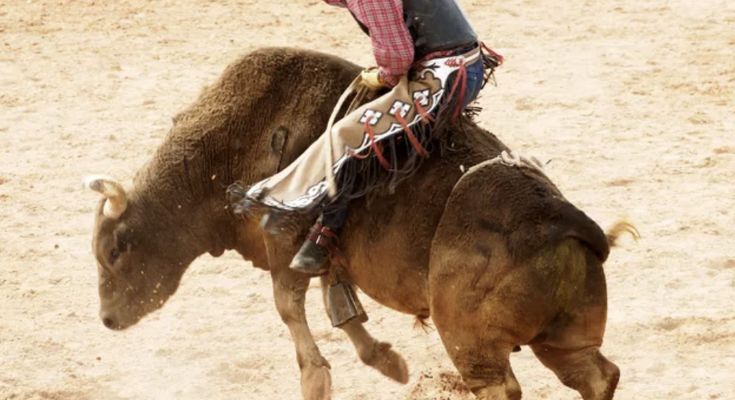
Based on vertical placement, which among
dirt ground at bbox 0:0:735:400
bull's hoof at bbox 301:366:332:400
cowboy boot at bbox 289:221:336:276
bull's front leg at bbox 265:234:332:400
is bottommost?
dirt ground at bbox 0:0:735:400

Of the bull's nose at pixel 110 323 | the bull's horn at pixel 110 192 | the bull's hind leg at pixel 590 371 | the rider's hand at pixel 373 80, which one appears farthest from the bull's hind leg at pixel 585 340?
the bull's nose at pixel 110 323

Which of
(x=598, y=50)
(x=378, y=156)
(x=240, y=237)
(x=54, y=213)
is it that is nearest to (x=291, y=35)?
(x=598, y=50)

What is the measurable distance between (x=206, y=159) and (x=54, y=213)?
338 centimetres

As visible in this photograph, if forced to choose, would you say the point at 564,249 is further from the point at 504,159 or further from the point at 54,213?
the point at 54,213

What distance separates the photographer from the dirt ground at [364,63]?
6.95m

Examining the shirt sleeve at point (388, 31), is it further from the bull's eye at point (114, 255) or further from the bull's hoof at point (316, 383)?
the bull's eye at point (114, 255)

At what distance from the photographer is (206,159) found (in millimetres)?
6176

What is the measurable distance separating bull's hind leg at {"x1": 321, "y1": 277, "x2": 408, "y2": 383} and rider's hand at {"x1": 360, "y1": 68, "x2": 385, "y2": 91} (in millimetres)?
1506

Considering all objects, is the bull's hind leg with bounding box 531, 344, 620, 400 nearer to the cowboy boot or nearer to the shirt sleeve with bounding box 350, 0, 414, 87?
the cowboy boot

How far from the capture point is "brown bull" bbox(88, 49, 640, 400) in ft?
17.0

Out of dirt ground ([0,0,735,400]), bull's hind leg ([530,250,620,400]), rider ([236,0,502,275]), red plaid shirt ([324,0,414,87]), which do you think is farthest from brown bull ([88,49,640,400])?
dirt ground ([0,0,735,400])

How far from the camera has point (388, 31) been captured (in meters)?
5.30

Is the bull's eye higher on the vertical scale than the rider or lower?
lower

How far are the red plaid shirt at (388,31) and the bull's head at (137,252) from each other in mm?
1655
